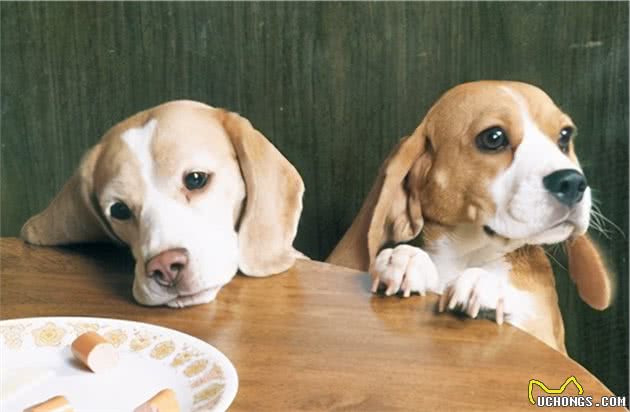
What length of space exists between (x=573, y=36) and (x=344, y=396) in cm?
60

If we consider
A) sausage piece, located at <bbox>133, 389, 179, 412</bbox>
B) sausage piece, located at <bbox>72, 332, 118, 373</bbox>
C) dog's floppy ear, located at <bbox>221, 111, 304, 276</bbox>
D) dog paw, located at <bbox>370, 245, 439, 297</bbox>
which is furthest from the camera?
dog's floppy ear, located at <bbox>221, 111, 304, 276</bbox>

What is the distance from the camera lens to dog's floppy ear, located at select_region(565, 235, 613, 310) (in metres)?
1.15

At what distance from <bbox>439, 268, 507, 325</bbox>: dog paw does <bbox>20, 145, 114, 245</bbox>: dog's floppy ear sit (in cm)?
55

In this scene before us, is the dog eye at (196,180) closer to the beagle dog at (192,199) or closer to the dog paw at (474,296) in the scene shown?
the beagle dog at (192,199)

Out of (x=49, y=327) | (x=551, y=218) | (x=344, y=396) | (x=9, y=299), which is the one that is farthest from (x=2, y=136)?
(x=551, y=218)

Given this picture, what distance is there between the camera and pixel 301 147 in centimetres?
125

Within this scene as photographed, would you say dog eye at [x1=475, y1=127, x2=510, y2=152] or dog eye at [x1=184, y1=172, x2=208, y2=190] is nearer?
dog eye at [x1=475, y1=127, x2=510, y2=152]

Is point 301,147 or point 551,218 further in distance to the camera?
point 301,147

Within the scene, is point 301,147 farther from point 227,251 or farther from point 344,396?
point 344,396

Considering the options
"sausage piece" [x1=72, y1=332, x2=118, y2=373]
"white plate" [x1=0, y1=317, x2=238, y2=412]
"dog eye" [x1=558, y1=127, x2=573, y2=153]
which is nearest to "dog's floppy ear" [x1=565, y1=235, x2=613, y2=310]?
"dog eye" [x1=558, y1=127, x2=573, y2=153]

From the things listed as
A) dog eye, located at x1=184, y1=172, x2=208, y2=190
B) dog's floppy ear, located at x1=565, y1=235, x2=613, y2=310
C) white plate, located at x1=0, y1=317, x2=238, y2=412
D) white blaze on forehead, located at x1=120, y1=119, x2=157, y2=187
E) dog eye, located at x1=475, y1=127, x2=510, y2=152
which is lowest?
white plate, located at x1=0, y1=317, x2=238, y2=412

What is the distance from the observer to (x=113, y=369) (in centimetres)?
104

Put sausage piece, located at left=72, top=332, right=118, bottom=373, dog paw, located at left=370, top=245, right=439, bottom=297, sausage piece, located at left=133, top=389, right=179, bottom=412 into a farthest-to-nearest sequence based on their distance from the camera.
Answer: dog paw, located at left=370, top=245, right=439, bottom=297 → sausage piece, located at left=72, top=332, right=118, bottom=373 → sausage piece, located at left=133, top=389, right=179, bottom=412

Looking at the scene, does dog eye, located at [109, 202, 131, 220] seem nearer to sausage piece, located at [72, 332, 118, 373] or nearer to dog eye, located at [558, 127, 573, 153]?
sausage piece, located at [72, 332, 118, 373]
